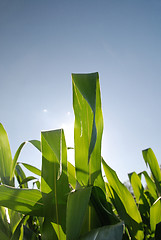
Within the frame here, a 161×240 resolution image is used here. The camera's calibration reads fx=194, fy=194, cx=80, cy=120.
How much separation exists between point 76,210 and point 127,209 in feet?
0.44

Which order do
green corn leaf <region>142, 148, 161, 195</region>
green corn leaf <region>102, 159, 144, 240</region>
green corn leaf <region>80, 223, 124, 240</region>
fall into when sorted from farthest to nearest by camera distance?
green corn leaf <region>142, 148, 161, 195</region> → green corn leaf <region>102, 159, 144, 240</region> → green corn leaf <region>80, 223, 124, 240</region>

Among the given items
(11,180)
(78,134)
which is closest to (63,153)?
(78,134)

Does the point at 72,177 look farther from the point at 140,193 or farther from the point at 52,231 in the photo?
the point at 140,193

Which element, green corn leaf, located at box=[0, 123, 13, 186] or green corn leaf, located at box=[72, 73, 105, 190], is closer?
green corn leaf, located at box=[72, 73, 105, 190]

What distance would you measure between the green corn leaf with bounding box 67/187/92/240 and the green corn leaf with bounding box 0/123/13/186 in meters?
0.19

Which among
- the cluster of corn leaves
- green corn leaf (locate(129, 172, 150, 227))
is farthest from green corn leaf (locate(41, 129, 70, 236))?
green corn leaf (locate(129, 172, 150, 227))

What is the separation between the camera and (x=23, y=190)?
29cm

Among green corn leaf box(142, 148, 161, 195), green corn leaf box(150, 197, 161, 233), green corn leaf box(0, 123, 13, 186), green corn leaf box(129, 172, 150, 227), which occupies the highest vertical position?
green corn leaf box(0, 123, 13, 186)

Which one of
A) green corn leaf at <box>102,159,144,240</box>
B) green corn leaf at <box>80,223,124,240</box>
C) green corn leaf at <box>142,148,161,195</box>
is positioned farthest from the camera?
green corn leaf at <box>142,148,161,195</box>

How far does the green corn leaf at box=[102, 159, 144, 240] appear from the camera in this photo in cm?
35

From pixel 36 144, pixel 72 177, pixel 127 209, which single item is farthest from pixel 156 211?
pixel 36 144

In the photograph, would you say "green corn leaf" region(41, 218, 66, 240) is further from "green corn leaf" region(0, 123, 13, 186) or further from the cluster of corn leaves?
"green corn leaf" region(0, 123, 13, 186)

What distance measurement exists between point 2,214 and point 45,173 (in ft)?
0.54

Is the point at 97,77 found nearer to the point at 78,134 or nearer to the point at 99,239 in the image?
the point at 78,134
